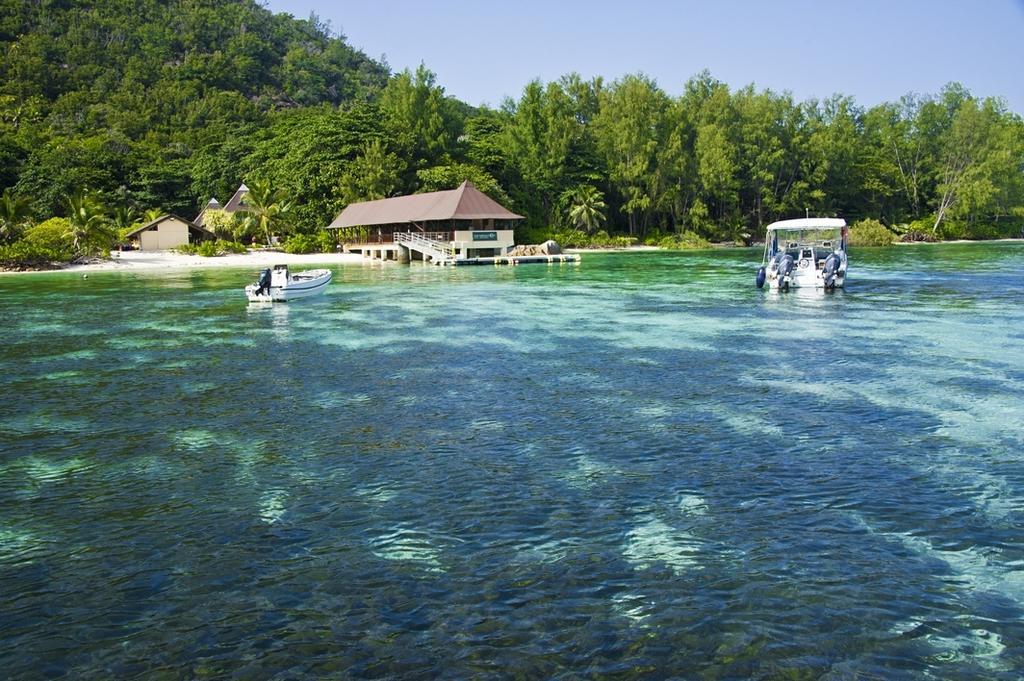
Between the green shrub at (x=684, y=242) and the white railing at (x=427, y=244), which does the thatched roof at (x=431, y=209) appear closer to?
the white railing at (x=427, y=244)

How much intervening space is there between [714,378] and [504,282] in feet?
87.0

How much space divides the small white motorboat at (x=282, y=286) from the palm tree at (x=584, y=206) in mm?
48968

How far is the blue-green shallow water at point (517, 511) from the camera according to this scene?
616cm

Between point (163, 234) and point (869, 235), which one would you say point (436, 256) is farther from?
point (869, 235)

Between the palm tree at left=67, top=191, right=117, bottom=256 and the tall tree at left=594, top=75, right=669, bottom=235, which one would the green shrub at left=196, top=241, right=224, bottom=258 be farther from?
the tall tree at left=594, top=75, right=669, bottom=235

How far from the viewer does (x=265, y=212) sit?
69.7 meters

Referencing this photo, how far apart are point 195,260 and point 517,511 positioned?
195 ft

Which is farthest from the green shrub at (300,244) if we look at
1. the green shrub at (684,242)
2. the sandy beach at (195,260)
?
the green shrub at (684,242)

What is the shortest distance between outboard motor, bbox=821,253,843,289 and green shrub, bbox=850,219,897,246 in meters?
55.9

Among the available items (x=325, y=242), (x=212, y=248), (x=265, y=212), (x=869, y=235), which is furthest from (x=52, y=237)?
(x=869, y=235)

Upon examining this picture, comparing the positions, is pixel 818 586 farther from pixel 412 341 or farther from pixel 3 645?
pixel 412 341

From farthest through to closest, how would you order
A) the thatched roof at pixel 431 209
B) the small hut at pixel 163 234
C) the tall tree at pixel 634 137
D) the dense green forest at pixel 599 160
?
the tall tree at pixel 634 137
the dense green forest at pixel 599 160
the small hut at pixel 163 234
the thatched roof at pixel 431 209

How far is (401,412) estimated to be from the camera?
45.1 ft

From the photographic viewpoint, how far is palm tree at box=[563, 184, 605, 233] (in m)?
→ 81.6
